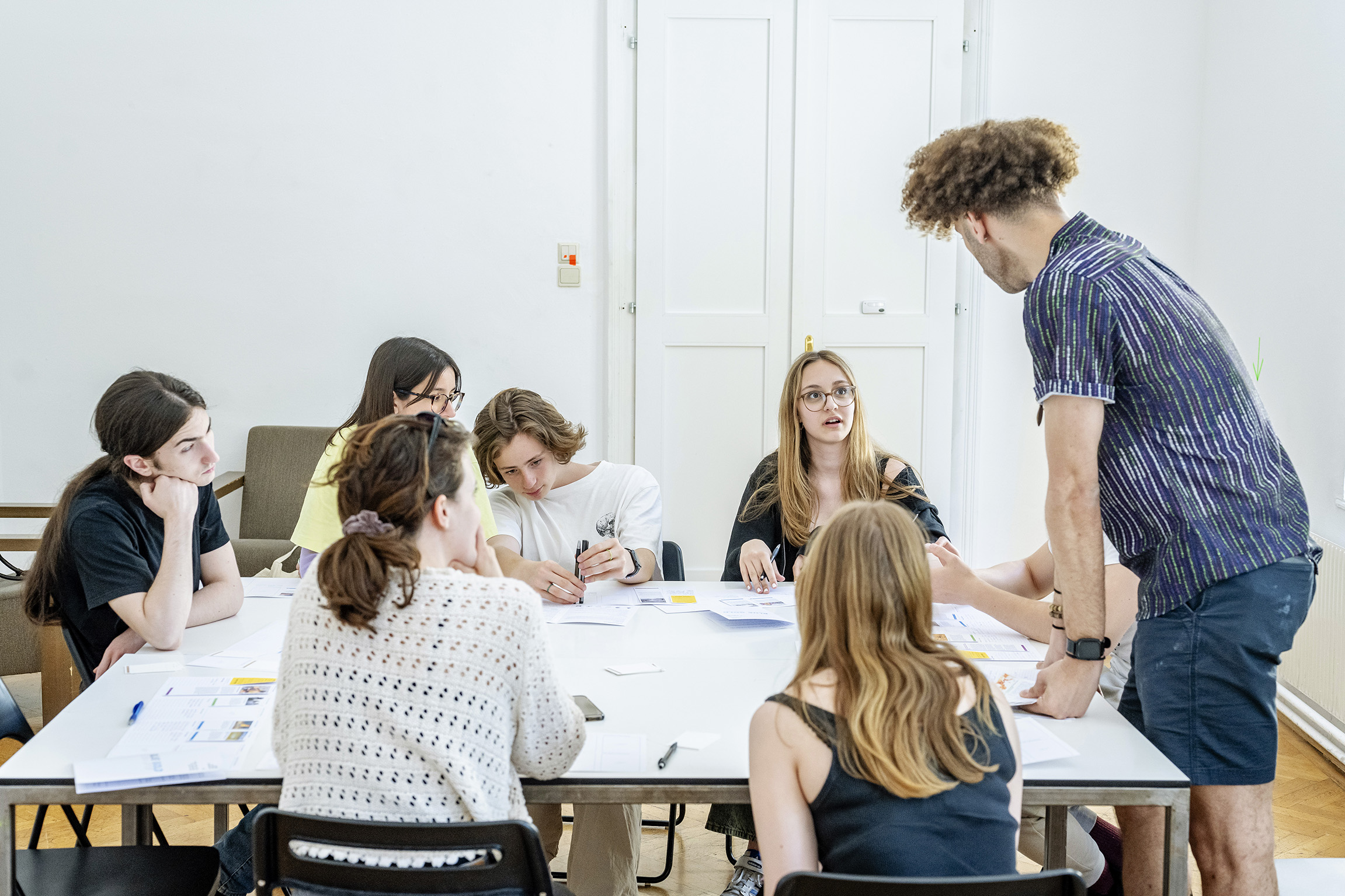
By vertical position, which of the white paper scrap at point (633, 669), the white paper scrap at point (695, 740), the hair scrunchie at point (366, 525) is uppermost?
the hair scrunchie at point (366, 525)

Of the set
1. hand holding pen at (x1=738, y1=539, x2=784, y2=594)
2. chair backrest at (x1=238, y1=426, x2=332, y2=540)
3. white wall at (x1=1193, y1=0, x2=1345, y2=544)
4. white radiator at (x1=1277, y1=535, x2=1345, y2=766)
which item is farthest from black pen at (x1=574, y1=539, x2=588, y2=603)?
white wall at (x1=1193, y1=0, x2=1345, y2=544)

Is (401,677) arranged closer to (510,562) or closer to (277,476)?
(510,562)

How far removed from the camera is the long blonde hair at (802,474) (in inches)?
109

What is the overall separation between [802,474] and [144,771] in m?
1.75

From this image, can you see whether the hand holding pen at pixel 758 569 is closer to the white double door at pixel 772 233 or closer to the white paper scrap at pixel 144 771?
the white paper scrap at pixel 144 771

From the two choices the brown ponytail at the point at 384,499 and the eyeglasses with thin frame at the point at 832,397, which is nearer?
the brown ponytail at the point at 384,499

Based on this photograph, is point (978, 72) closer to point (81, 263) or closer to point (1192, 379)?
point (1192, 379)

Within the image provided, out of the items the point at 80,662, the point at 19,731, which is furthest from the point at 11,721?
the point at 80,662

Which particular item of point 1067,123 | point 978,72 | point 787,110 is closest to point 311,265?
point 787,110

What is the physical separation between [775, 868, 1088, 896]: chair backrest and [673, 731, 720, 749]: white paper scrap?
416mm

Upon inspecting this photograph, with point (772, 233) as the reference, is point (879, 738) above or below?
below

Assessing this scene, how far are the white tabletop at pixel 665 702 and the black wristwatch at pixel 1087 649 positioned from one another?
12 cm

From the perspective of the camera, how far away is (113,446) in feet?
6.98

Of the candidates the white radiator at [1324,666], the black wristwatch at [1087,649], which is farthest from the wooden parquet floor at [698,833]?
the black wristwatch at [1087,649]
